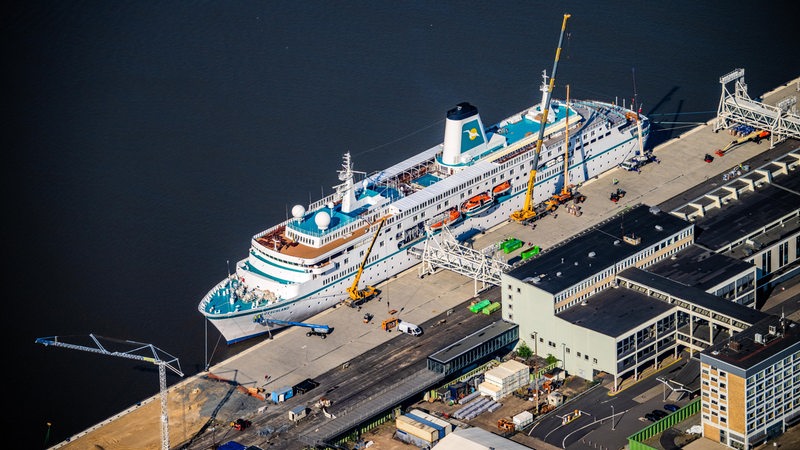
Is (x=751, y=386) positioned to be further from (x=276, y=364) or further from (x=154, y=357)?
(x=154, y=357)

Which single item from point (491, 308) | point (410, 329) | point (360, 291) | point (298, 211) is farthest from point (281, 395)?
point (491, 308)

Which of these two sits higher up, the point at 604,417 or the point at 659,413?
the point at 604,417

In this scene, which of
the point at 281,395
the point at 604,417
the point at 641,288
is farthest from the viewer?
the point at 641,288

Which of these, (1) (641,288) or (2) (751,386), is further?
(1) (641,288)

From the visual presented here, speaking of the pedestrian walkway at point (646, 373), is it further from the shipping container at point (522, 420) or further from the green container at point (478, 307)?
the green container at point (478, 307)

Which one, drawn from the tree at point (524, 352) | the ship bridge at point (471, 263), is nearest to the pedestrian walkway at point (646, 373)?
the tree at point (524, 352)

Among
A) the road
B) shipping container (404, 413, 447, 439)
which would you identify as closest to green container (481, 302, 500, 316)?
the road

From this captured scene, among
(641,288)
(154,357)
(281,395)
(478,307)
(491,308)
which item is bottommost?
(281,395)

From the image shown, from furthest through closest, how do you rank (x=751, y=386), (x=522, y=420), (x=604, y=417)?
(x=604, y=417) → (x=522, y=420) → (x=751, y=386)
